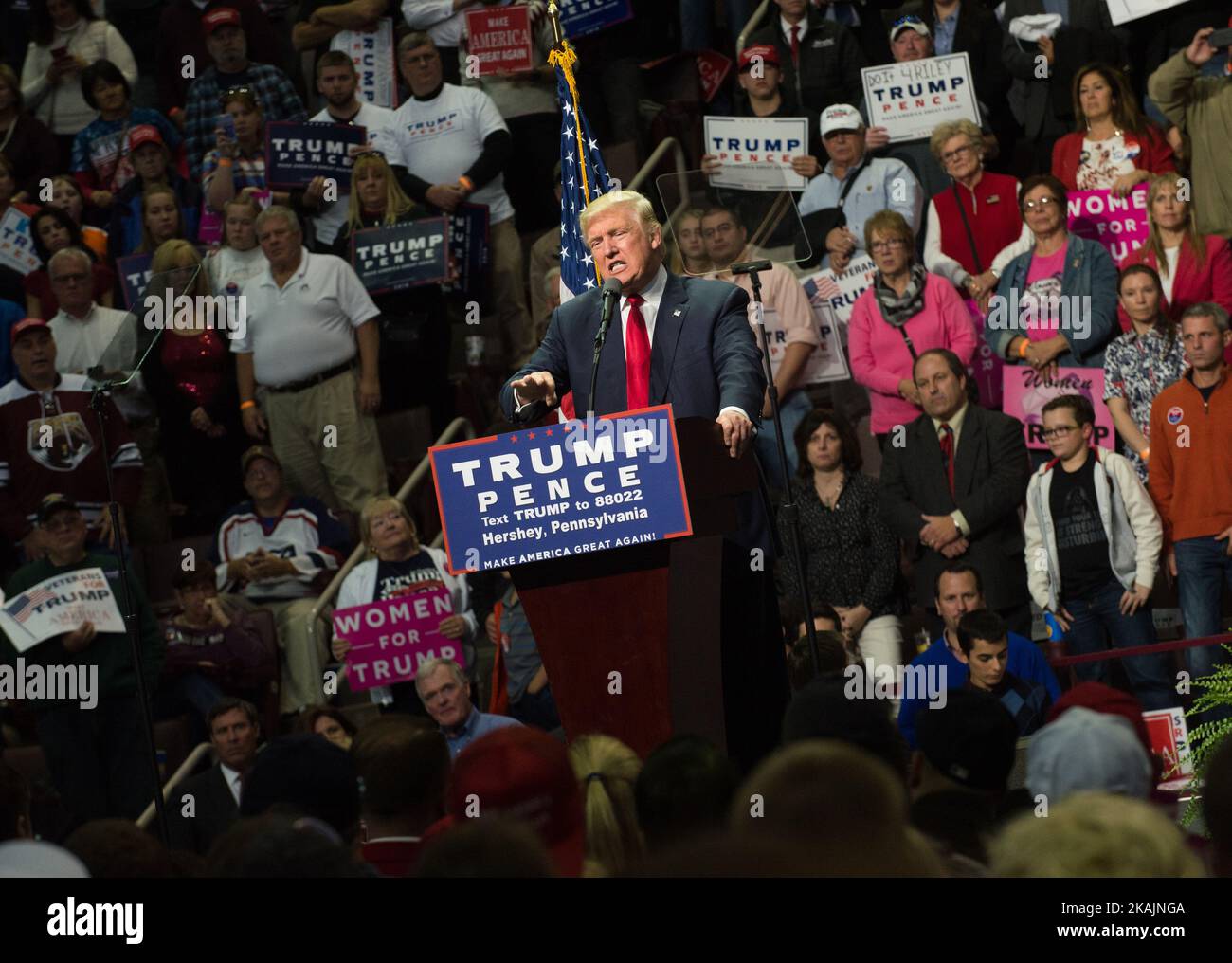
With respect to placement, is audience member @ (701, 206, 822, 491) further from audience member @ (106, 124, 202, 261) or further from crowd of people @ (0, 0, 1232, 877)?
audience member @ (106, 124, 202, 261)

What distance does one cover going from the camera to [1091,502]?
24.6ft

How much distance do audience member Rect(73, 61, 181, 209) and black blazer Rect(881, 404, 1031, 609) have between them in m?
5.95

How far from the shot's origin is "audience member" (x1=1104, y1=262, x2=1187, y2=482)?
7.89m

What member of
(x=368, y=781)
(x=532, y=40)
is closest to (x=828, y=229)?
(x=532, y=40)

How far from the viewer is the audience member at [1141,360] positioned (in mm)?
7895

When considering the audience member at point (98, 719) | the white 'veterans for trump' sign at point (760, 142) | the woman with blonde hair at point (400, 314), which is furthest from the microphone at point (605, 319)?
the woman with blonde hair at point (400, 314)

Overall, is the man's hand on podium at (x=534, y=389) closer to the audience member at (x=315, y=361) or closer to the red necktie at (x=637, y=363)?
the red necktie at (x=637, y=363)

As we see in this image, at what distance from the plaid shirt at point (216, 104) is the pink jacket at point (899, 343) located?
4293mm

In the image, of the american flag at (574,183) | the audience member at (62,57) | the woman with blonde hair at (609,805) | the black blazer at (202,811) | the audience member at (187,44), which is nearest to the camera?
the woman with blonde hair at (609,805)

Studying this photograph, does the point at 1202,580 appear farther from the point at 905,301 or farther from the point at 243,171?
the point at 243,171

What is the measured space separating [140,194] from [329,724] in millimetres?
4953

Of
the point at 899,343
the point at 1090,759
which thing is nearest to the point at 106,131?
the point at 899,343

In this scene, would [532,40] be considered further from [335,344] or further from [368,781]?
[368,781]
